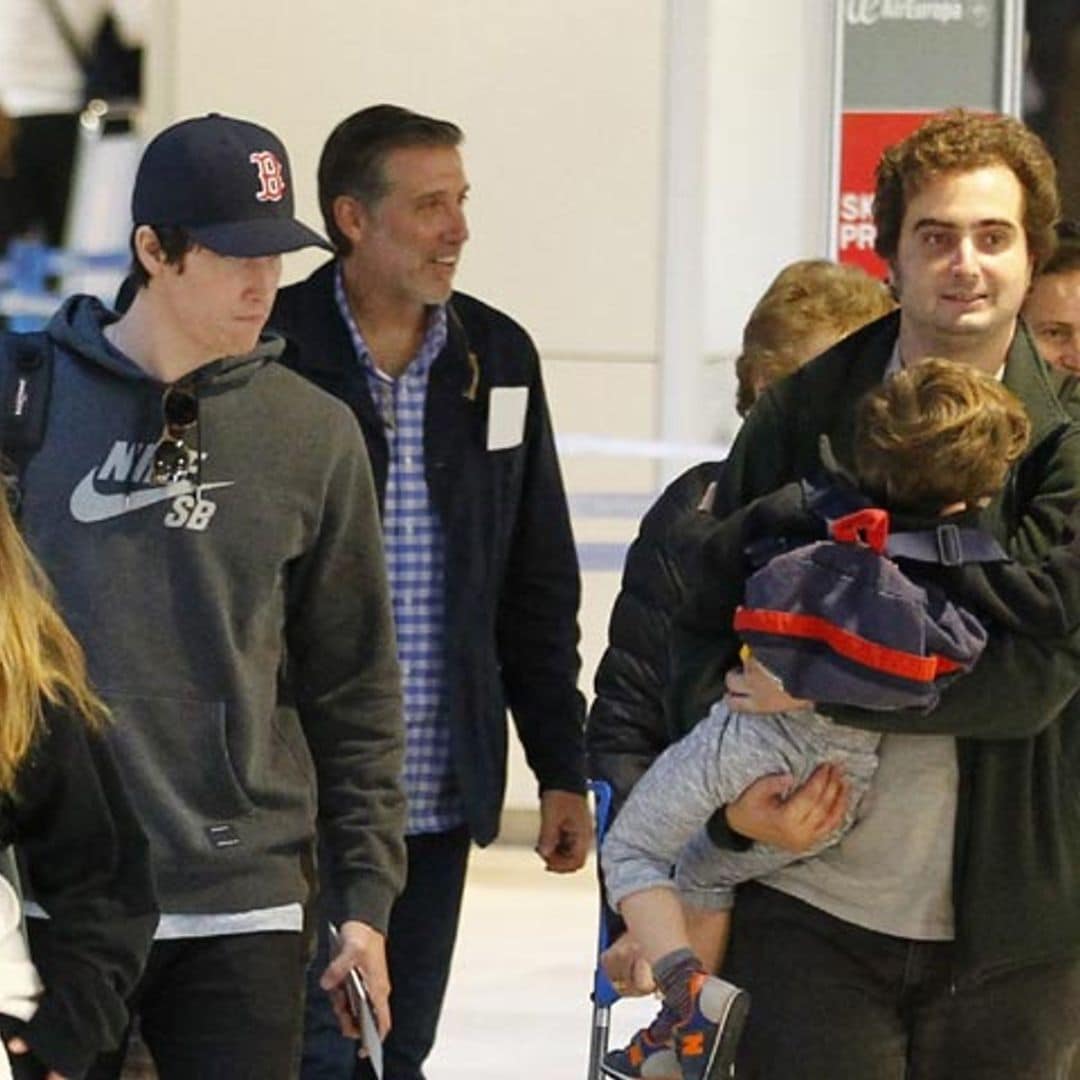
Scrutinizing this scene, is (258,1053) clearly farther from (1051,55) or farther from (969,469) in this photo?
(1051,55)

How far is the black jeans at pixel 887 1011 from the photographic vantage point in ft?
14.4

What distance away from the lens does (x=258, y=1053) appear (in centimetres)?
461

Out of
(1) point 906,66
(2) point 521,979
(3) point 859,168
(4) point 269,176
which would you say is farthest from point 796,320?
(1) point 906,66

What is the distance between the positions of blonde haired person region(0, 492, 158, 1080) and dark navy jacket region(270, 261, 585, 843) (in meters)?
2.48

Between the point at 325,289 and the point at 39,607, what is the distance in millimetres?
2693

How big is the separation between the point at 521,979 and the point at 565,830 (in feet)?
10.1

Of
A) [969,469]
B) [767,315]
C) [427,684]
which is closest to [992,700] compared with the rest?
[969,469]

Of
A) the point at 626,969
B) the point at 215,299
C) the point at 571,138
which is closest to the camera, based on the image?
the point at 215,299

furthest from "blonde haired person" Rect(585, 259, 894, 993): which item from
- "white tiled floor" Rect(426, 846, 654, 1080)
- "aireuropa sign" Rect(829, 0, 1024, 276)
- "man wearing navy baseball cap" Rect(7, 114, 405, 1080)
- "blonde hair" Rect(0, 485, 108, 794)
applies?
"aireuropa sign" Rect(829, 0, 1024, 276)

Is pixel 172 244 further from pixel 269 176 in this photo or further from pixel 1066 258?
pixel 1066 258

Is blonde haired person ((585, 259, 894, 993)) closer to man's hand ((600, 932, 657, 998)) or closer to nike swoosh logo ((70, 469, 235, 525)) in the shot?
man's hand ((600, 932, 657, 998))

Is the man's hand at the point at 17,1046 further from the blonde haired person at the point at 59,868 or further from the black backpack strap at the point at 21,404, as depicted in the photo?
the black backpack strap at the point at 21,404

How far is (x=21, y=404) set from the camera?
4.69 m

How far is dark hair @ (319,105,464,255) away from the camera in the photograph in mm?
6359
